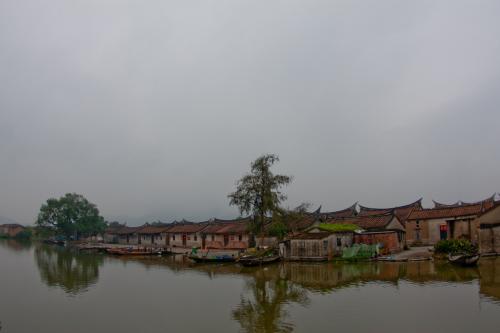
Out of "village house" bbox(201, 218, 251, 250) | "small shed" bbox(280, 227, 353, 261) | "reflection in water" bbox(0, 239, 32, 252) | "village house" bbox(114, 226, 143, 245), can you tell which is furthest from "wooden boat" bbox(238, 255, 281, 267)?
"reflection in water" bbox(0, 239, 32, 252)

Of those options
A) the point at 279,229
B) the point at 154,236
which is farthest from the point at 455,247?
the point at 154,236

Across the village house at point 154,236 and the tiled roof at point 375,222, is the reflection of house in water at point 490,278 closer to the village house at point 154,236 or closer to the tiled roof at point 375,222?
the tiled roof at point 375,222

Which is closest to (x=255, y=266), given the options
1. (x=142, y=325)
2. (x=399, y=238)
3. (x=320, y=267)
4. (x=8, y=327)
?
(x=320, y=267)

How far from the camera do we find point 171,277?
89.8ft

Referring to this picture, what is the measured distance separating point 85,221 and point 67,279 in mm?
49572

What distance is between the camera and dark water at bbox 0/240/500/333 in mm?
14352

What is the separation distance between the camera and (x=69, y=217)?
240 feet

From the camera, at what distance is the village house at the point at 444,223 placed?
112ft

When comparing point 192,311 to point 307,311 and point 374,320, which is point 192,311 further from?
point 374,320

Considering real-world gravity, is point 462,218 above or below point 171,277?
above

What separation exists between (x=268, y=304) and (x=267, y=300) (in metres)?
0.83

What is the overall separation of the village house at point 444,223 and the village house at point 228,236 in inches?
674

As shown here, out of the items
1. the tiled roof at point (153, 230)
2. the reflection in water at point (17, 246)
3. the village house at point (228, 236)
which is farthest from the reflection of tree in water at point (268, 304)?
the reflection in water at point (17, 246)

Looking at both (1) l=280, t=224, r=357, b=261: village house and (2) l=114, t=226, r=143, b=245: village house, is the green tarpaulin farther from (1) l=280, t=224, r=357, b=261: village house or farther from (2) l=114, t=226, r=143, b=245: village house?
(2) l=114, t=226, r=143, b=245: village house
